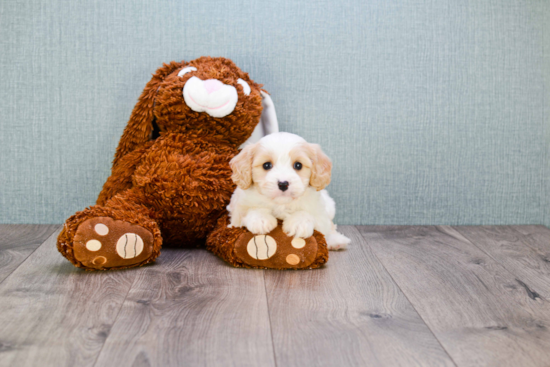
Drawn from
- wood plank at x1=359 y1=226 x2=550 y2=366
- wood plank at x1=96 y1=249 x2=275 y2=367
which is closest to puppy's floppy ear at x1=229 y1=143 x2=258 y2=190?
wood plank at x1=96 y1=249 x2=275 y2=367

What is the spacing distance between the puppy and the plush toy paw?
0.25m

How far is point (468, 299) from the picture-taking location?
1.20 metres

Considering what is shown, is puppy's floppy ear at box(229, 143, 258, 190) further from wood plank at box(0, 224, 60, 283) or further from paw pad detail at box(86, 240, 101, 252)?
wood plank at box(0, 224, 60, 283)

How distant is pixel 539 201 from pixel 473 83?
498mm

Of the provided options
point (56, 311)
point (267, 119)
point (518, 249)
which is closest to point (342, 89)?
point (267, 119)

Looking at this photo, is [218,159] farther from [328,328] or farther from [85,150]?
[328,328]

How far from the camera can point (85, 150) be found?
1.81m

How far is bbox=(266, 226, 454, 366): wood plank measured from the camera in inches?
36.1

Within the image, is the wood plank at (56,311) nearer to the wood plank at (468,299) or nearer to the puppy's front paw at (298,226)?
the puppy's front paw at (298,226)

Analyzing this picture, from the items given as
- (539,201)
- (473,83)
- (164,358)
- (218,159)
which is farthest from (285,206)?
(539,201)

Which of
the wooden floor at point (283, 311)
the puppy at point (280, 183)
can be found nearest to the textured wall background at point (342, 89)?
the wooden floor at point (283, 311)

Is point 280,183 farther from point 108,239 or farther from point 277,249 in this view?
point 108,239

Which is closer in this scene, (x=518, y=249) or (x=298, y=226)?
(x=298, y=226)

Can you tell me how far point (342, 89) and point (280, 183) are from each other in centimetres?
68
